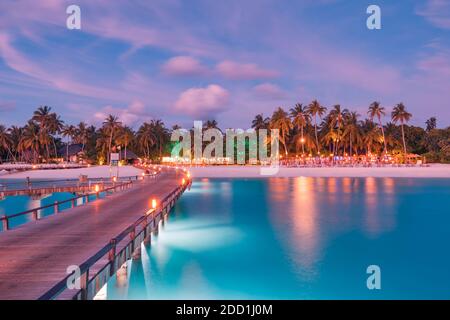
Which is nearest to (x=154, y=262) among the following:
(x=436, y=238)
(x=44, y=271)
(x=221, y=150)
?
(x=44, y=271)

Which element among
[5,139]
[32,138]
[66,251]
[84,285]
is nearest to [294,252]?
[66,251]

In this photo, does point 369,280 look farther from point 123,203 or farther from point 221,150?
point 221,150

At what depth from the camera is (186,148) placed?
348ft

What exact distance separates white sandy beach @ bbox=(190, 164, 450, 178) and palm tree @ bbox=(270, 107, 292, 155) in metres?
24.6

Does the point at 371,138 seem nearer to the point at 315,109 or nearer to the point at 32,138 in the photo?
the point at 315,109

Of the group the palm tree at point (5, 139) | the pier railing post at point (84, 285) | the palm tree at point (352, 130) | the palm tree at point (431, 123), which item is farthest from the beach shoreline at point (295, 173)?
the palm tree at point (431, 123)

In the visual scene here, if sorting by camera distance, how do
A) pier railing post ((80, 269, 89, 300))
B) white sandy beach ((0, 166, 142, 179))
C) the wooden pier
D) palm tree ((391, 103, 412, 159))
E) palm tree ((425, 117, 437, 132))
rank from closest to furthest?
pier railing post ((80, 269, 89, 300)) → the wooden pier → white sandy beach ((0, 166, 142, 179)) → palm tree ((391, 103, 412, 159)) → palm tree ((425, 117, 437, 132))

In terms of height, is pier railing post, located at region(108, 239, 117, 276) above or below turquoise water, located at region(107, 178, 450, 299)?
above

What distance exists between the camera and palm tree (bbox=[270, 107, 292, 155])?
96.4 meters

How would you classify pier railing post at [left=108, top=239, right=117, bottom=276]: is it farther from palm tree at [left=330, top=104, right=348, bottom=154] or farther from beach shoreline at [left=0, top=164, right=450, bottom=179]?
palm tree at [left=330, top=104, right=348, bottom=154]

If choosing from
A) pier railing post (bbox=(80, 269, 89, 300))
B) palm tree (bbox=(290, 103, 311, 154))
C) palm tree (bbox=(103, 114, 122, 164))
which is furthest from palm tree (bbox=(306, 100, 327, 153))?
pier railing post (bbox=(80, 269, 89, 300))

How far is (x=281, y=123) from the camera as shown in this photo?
96688 millimetres

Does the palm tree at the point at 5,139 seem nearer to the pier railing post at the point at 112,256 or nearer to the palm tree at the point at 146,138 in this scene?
the palm tree at the point at 146,138

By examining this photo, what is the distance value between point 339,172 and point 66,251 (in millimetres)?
63305
